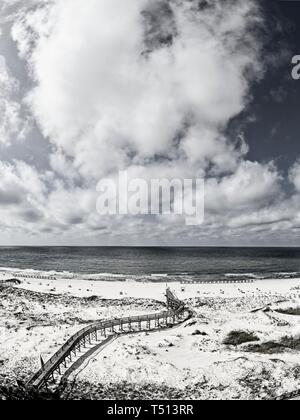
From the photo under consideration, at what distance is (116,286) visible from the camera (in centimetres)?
5869

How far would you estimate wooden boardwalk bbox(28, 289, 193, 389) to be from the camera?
61.3 ft

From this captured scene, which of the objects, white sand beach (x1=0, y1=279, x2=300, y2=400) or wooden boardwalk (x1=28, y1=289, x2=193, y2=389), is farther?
wooden boardwalk (x1=28, y1=289, x2=193, y2=389)

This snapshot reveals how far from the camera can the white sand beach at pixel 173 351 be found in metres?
17.8

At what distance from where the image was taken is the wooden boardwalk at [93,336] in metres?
18.7

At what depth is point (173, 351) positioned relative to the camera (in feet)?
77.6

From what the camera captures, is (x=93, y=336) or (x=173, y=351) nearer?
(x=173, y=351)

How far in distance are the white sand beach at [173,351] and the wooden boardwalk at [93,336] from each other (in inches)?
52.7

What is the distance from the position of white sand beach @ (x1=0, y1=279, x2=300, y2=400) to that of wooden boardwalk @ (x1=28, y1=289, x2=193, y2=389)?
1.34 metres

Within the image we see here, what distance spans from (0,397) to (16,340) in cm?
1115

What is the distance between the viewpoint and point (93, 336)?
27016mm

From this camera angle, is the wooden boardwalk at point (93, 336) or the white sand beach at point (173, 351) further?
the wooden boardwalk at point (93, 336)

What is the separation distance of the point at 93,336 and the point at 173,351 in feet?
27.0
